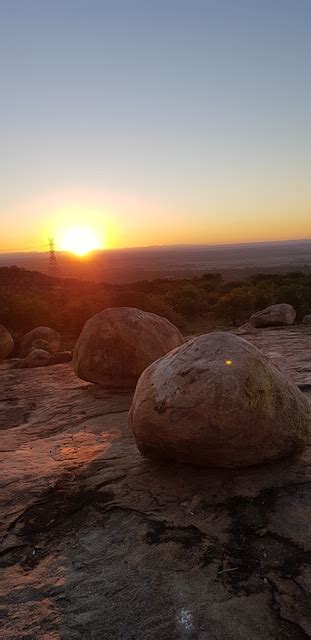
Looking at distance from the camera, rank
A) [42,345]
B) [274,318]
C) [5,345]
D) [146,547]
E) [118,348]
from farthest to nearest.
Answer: [274,318]
[42,345]
[5,345]
[118,348]
[146,547]

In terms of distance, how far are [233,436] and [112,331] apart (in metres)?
4.30

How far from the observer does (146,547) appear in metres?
3.62

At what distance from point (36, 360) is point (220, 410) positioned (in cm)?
762

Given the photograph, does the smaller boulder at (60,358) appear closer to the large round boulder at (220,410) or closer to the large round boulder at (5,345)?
the large round boulder at (5,345)

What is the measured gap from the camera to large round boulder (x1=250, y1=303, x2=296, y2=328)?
15.1m

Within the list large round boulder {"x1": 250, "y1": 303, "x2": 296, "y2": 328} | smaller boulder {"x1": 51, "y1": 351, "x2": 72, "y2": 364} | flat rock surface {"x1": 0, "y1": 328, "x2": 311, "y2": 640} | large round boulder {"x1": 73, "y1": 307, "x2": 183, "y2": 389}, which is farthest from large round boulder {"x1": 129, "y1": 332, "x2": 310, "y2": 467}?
large round boulder {"x1": 250, "y1": 303, "x2": 296, "y2": 328}

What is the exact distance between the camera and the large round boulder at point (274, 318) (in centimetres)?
1512

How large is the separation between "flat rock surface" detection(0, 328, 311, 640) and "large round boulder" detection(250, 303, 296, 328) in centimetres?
1012

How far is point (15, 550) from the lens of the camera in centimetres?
376

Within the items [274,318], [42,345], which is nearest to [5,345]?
[42,345]

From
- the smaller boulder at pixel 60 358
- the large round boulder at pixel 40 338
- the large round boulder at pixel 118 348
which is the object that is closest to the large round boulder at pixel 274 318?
the large round boulder at pixel 40 338

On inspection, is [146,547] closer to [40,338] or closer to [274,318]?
[40,338]

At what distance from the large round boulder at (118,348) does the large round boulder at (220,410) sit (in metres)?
3.11

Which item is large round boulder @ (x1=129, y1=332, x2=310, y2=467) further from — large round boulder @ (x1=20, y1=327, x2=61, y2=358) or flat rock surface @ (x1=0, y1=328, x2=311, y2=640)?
large round boulder @ (x1=20, y1=327, x2=61, y2=358)
